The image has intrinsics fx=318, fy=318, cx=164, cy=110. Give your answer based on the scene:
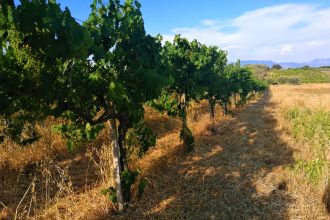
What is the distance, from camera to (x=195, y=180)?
7867 mm

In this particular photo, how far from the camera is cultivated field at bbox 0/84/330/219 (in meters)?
Result: 6.28

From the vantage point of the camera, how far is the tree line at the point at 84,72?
12.4ft

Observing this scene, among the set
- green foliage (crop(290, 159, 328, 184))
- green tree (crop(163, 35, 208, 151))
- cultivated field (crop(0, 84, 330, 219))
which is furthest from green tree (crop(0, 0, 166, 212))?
green tree (crop(163, 35, 208, 151))

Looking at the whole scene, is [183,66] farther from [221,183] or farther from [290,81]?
[290,81]

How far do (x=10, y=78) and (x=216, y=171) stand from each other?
5.95 metres

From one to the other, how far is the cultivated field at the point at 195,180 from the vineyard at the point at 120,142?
30 mm

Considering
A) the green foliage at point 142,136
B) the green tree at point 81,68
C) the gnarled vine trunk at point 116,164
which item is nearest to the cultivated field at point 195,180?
the gnarled vine trunk at point 116,164

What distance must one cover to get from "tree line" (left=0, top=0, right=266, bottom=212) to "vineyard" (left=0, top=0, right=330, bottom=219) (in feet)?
0.06

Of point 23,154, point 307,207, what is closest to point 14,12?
point 307,207

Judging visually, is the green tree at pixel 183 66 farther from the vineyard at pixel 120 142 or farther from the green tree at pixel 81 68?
the green tree at pixel 81 68

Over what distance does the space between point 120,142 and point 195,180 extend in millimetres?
2426

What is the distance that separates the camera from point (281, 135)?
1259 centimetres

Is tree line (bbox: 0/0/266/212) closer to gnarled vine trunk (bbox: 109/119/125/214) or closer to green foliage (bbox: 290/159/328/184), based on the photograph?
gnarled vine trunk (bbox: 109/119/125/214)

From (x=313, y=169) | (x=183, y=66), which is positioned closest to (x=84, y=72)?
(x=313, y=169)
